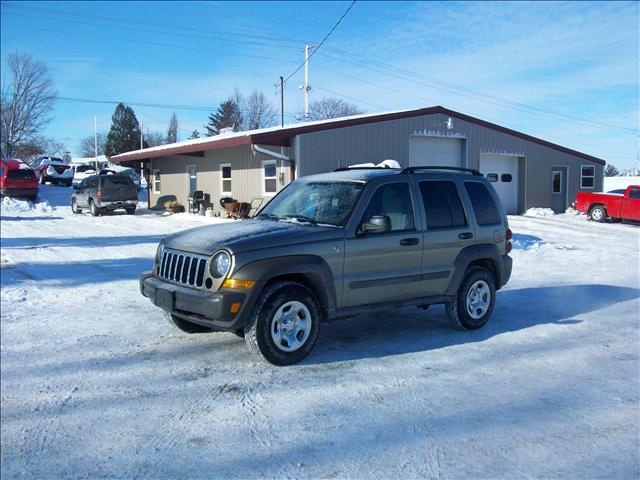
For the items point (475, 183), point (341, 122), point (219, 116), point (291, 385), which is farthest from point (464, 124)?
point (219, 116)

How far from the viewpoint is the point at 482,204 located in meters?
7.00

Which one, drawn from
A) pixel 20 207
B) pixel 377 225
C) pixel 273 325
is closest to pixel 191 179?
pixel 20 207

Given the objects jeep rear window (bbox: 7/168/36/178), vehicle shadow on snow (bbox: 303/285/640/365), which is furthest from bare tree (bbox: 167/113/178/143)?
vehicle shadow on snow (bbox: 303/285/640/365)

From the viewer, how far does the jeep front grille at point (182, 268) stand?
17.0 feet

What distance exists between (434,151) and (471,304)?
52.5 feet

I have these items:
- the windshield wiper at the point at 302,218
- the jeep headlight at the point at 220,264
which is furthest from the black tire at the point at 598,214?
the jeep headlight at the point at 220,264

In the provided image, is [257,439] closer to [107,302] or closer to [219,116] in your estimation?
[107,302]

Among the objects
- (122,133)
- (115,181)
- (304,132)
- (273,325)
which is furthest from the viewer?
(122,133)

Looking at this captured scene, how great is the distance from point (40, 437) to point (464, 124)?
69.0 ft

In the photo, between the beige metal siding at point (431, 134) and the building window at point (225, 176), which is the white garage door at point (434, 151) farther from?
the building window at point (225, 176)

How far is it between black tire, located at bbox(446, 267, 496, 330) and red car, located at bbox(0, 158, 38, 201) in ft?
87.0

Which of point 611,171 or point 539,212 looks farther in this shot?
point 611,171

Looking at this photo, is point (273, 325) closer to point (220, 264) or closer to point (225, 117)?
point (220, 264)

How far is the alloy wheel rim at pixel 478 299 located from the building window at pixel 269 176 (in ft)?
44.1
